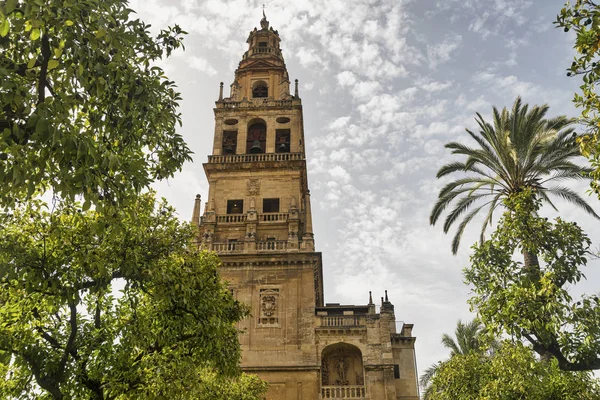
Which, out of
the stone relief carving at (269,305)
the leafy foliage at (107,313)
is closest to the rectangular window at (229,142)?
the stone relief carving at (269,305)

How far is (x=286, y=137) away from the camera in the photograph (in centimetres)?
3378

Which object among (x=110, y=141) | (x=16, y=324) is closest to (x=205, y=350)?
(x=16, y=324)

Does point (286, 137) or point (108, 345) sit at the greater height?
point (286, 137)

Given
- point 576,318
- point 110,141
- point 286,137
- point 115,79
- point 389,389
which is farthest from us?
Answer: point 286,137

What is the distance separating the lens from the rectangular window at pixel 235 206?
101 feet

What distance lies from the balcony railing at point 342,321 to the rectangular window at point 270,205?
7.68 metres

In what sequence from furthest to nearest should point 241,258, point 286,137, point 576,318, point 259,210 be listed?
point 286,137 → point 259,210 → point 241,258 → point 576,318

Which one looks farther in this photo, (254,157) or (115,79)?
(254,157)

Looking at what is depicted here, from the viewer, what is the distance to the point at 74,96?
689 cm

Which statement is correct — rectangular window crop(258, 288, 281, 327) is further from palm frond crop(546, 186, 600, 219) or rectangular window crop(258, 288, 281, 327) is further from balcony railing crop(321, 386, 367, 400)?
palm frond crop(546, 186, 600, 219)

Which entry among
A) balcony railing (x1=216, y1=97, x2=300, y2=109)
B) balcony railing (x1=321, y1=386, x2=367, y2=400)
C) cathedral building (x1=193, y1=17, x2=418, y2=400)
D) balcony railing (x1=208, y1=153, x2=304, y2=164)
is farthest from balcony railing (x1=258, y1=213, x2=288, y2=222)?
balcony railing (x1=321, y1=386, x2=367, y2=400)

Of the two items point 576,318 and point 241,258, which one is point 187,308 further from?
point 241,258

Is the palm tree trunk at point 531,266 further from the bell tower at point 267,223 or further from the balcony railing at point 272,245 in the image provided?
the balcony railing at point 272,245

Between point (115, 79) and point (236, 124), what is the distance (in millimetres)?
27326
